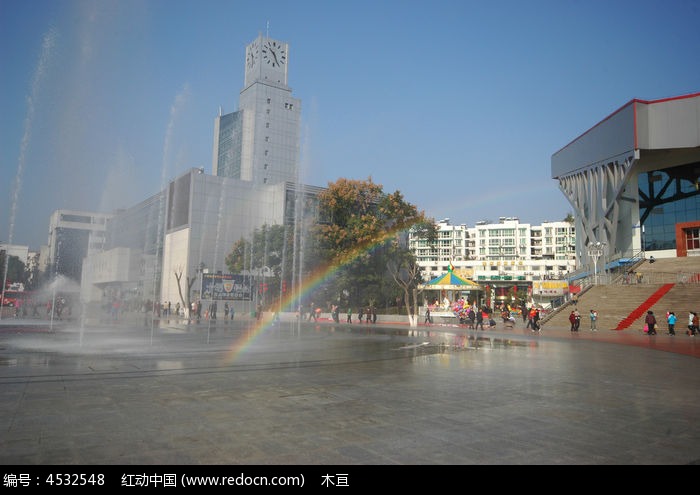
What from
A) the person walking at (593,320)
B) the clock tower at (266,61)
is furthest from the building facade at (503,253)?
the person walking at (593,320)

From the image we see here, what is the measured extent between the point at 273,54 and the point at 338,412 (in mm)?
115668

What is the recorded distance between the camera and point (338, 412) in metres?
6.64

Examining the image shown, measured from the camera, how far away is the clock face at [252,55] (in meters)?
110

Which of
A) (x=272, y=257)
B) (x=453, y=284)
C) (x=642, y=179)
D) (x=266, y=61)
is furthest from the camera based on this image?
(x=266, y=61)

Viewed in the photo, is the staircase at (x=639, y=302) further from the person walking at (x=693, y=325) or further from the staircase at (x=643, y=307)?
the person walking at (x=693, y=325)

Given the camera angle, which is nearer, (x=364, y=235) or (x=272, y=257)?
(x=364, y=235)

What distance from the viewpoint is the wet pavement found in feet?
15.5

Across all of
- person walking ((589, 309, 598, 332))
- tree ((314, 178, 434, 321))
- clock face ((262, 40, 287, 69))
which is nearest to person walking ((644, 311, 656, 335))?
person walking ((589, 309, 598, 332))

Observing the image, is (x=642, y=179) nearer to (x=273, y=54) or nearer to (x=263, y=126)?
(x=263, y=126)

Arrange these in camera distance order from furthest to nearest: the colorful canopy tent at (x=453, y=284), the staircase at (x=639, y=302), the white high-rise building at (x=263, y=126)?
the white high-rise building at (x=263, y=126), the colorful canopy tent at (x=453, y=284), the staircase at (x=639, y=302)

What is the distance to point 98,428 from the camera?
18.0 feet

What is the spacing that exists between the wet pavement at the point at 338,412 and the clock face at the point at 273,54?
108 m
